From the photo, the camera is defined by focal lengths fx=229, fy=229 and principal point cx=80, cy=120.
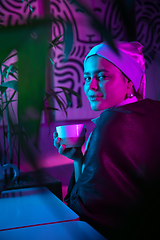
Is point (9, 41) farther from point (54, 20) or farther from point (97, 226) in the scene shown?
point (97, 226)

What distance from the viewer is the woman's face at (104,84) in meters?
0.75

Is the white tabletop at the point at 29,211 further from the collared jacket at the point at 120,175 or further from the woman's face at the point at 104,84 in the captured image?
the woman's face at the point at 104,84

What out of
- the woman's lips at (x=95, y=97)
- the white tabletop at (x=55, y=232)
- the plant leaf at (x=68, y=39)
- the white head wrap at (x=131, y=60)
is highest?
the white head wrap at (x=131, y=60)

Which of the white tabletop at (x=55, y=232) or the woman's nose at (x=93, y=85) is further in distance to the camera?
the woman's nose at (x=93, y=85)

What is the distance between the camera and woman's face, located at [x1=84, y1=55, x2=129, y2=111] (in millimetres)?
754

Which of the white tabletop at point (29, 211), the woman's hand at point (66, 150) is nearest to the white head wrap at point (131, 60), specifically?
the woman's hand at point (66, 150)

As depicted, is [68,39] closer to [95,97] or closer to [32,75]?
[32,75]

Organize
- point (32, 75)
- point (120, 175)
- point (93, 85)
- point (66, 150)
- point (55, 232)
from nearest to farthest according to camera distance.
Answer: point (32, 75)
point (55, 232)
point (120, 175)
point (93, 85)
point (66, 150)

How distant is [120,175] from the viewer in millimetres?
604

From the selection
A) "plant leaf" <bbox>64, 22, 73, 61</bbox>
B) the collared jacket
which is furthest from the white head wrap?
"plant leaf" <bbox>64, 22, 73, 61</bbox>

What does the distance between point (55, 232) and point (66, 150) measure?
0.39 meters

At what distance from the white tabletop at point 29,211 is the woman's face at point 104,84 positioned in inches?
13.3

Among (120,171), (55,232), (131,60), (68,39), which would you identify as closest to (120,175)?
(120,171)

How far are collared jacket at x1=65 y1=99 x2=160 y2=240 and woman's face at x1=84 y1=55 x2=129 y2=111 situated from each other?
0.13 meters
